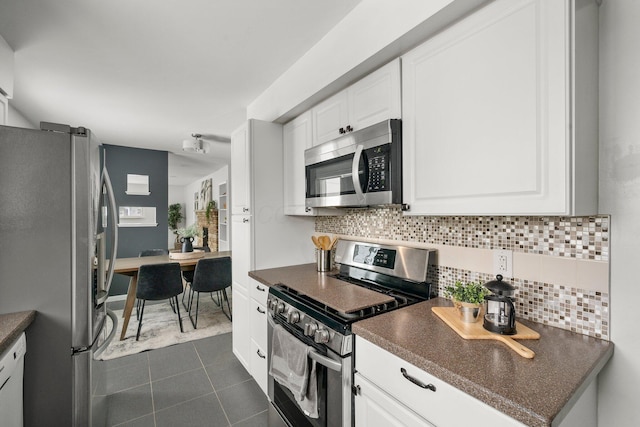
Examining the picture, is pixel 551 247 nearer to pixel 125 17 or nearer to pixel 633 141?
pixel 633 141

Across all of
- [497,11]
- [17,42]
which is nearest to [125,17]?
[17,42]

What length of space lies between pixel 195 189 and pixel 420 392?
9.72 metres

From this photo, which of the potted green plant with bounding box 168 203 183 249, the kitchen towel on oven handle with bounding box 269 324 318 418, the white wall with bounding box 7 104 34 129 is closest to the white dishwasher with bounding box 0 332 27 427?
the kitchen towel on oven handle with bounding box 269 324 318 418

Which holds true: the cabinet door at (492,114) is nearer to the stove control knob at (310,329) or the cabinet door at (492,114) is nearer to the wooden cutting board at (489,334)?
the wooden cutting board at (489,334)

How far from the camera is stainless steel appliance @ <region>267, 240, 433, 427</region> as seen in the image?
121 centimetres

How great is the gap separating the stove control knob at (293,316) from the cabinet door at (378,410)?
0.42m

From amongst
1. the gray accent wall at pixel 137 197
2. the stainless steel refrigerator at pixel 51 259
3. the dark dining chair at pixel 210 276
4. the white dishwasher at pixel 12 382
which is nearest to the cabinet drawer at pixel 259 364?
the stainless steel refrigerator at pixel 51 259

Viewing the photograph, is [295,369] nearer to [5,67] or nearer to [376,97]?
[376,97]

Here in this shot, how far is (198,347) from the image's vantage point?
9.37 ft

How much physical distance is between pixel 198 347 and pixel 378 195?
2.50m

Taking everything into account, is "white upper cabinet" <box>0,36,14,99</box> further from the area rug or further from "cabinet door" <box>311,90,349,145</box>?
the area rug

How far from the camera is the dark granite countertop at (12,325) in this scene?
110cm

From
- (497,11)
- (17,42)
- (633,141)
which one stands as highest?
(17,42)

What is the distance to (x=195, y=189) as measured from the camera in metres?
9.48
